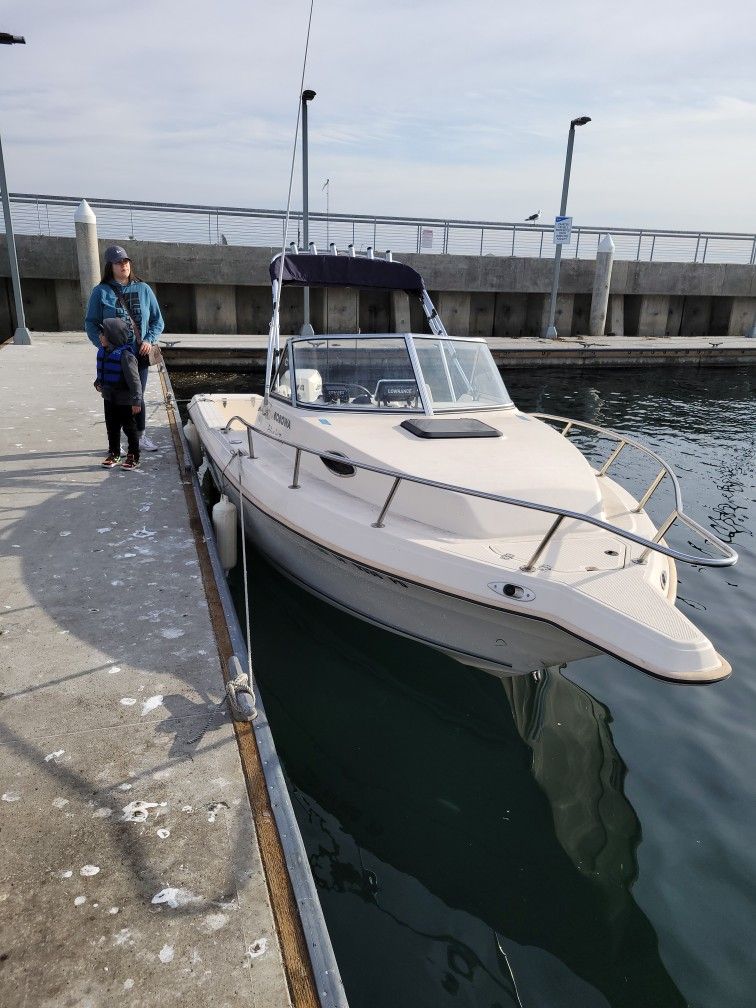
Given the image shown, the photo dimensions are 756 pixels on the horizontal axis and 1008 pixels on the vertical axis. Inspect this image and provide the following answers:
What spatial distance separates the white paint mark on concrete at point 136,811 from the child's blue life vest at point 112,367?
4.28 meters

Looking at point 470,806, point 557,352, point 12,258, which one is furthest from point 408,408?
point 557,352

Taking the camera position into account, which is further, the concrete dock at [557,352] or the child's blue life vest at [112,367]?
the concrete dock at [557,352]

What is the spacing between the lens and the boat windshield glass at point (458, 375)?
18.1 ft

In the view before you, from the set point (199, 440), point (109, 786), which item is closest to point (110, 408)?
point (199, 440)

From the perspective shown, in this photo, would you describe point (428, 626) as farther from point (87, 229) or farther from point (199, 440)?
point (87, 229)

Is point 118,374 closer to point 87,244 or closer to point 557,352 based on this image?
point 87,244

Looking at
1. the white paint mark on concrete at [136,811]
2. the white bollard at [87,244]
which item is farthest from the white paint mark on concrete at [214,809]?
the white bollard at [87,244]

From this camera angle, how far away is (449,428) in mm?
4930

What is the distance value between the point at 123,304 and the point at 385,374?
2.50 meters

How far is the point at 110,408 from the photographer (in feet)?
20.1

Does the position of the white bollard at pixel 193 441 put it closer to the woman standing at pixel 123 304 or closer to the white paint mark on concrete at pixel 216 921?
the woman standing at pixel 123 304

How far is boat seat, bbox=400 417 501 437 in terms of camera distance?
4820 millimetres

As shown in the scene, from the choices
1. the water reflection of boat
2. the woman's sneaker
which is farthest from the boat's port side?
the woman's sneaker

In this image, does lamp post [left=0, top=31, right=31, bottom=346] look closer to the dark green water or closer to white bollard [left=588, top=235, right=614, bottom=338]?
the dark green water
